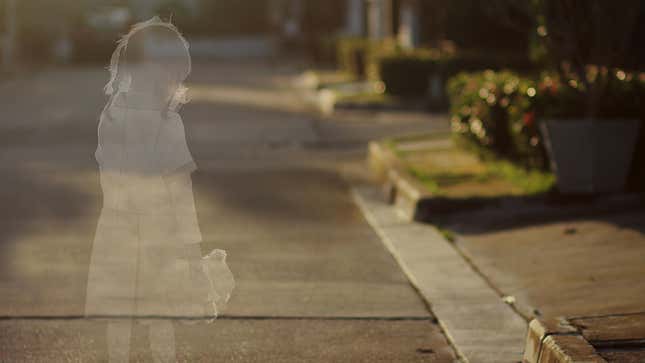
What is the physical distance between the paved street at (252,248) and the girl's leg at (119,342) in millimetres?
155

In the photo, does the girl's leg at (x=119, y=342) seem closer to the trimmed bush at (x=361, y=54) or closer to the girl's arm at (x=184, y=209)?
the girl's arm at (x=184, y=209)

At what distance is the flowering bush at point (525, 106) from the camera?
11492mm

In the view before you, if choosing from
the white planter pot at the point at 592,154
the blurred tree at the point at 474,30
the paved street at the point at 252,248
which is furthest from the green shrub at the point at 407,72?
the white planter pot at the point at 592,154

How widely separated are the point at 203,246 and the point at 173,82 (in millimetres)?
4682

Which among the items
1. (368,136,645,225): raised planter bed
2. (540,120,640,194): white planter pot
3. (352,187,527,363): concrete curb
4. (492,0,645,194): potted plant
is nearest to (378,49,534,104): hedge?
(368,136,645,225): raised planter bed

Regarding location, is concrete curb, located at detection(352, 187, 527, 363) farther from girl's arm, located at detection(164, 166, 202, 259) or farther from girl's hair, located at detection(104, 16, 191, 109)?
girl's hair, located at detection(104, 16, 191, 109)

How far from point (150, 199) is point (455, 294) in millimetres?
3134

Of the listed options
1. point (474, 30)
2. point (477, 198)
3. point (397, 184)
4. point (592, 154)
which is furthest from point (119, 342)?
point (474, 30)

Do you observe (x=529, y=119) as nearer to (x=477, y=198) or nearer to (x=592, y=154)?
(x=592, y=154)

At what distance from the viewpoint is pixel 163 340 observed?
21.6ft

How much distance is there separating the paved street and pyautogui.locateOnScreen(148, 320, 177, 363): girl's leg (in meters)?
0.12

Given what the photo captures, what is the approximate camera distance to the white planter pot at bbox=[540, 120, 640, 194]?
36.0 feet

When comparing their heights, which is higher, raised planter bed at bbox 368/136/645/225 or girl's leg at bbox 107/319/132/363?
girl's leg at bbox 107/319/132/363

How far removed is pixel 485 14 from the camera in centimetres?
2530
